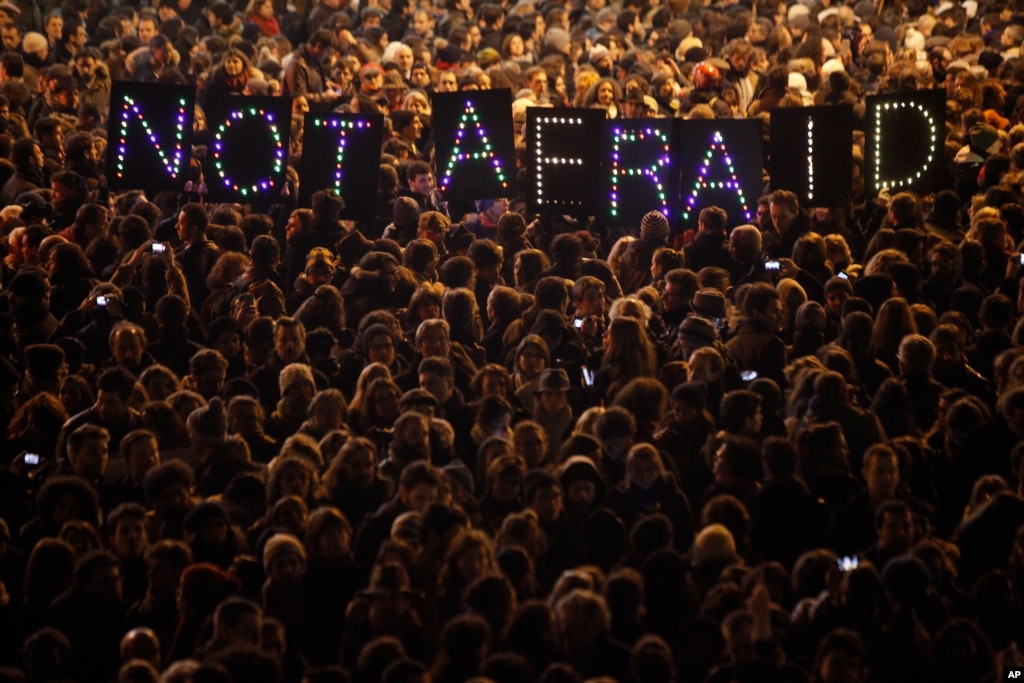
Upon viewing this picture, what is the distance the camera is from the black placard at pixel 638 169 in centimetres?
1480

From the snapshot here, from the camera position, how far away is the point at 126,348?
37.3 ft

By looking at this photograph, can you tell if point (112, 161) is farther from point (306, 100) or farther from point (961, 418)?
point (961, 418)

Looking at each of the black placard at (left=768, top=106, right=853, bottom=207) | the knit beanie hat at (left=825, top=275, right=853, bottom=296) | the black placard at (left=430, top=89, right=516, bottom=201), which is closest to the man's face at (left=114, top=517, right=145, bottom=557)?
the knit beanie hat at (left=825, top=275, right=853, bottom=296)

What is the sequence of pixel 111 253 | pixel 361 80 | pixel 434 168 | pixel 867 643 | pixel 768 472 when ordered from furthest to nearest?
pixel 361 80
pixel 434 168
pixel 111 253
pixel 768 472
pixel 867 643

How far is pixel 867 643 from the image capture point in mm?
8227

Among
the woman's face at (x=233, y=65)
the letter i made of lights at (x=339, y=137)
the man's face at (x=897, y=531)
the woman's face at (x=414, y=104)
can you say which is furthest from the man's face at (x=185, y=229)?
the man's face at (x=897, y=531)

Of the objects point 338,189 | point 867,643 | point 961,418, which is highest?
point 338,189

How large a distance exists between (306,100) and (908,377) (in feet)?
27.6

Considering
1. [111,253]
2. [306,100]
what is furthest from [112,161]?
[306,100]

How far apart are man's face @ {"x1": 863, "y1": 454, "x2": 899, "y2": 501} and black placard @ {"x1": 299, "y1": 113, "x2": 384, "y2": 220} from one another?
6470 millimetres

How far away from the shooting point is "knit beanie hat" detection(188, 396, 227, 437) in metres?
10.1

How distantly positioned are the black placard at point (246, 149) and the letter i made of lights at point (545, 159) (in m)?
2.19

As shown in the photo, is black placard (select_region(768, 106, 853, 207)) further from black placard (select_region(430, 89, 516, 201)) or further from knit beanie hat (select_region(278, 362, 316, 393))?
knit beanie hat (select_region(278, 362, 316, 393))

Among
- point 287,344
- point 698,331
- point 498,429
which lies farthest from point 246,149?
→ point 498,429
